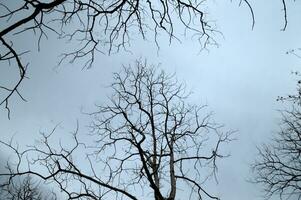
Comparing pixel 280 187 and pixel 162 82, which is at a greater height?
pixel 162 82

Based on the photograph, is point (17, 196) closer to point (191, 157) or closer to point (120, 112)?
point (120, 112)

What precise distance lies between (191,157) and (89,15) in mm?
6145

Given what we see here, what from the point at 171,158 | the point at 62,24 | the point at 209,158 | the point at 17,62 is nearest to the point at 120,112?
the point at 171,158

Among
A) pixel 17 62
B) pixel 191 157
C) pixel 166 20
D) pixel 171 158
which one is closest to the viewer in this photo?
pixel 17 62

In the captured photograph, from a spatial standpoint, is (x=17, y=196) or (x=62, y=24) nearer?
(x=62, y=24)

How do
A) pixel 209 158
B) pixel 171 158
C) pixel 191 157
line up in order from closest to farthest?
pixel 209 158 → pixel 191 157 → pixel 171 158

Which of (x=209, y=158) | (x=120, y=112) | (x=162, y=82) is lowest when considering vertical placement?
(x=209, y=158)

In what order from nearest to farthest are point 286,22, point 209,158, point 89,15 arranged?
1. point 286,22
2. point 89,15
3. point 209,158

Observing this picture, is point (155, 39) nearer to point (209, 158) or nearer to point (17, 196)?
point (209, 158)

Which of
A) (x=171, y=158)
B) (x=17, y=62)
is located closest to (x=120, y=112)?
(x=171, y=158)

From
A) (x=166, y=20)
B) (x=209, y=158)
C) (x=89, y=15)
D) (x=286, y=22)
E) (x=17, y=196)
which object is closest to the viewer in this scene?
(x=286, y=22)

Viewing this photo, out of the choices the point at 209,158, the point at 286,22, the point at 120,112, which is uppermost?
the point at 120,112

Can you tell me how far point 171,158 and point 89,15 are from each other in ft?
21.8

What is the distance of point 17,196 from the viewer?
15859 millimetres
